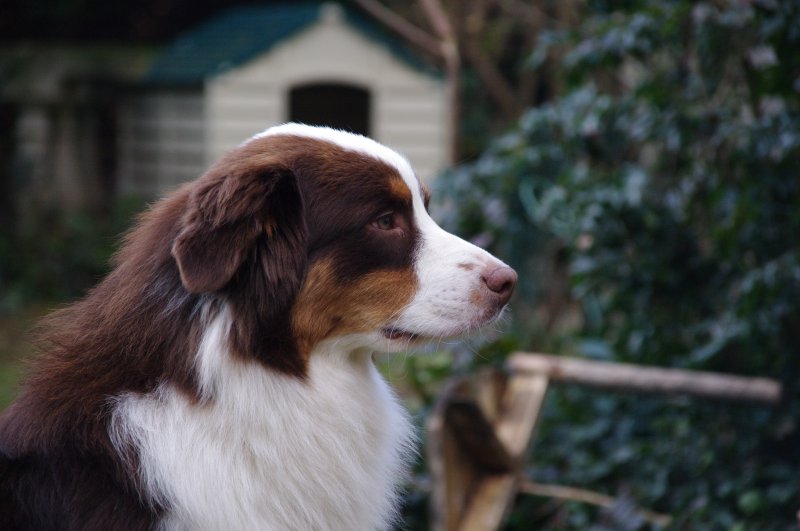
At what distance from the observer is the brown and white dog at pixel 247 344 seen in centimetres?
229

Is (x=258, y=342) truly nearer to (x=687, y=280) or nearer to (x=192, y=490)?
(x=192, y=490)

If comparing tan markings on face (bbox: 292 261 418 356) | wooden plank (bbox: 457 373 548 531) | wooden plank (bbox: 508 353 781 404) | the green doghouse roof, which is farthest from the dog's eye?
the green doghouse roof

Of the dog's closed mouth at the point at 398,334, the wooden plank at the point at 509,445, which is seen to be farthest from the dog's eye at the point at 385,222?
the wooden plank at the point at 509,445

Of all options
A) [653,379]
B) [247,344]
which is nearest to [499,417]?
[653,379]

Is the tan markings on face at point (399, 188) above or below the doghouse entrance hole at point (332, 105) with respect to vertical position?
above

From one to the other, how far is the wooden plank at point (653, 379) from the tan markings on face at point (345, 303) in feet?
6.80

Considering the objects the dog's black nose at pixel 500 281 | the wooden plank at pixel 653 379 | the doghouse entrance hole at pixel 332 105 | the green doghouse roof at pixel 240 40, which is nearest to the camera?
the dog's black nose at pixel 500 281

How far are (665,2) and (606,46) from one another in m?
0.31

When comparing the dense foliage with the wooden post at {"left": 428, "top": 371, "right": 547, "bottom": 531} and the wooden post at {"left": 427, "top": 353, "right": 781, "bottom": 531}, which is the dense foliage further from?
the wooden post at {"left": 428, "top": 371, "right": 547, "bottom": 531}

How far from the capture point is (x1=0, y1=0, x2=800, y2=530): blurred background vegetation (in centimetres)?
384

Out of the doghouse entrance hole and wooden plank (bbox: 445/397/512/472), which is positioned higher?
the doghouse entrance hole

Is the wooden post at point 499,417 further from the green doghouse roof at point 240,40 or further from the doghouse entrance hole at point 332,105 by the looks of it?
the doghouse entrance hole at point 332,105

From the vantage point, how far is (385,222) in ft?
8.38

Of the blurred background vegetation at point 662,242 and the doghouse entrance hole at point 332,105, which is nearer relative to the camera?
the blurred background vegetation at point 662,242
